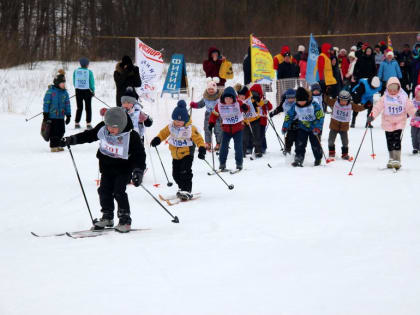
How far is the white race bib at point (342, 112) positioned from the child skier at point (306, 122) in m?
0.65

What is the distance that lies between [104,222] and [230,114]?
185 inches

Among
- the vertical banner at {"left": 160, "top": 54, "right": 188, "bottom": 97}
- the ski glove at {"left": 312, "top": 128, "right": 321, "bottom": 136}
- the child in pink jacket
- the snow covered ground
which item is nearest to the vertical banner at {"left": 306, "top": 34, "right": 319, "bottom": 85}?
the vertical banner at {"left": 160, "top": 54, "right": 188, "bottom": 97}

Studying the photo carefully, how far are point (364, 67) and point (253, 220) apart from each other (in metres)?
12.8

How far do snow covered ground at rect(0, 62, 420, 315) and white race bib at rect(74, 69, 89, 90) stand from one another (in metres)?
4.70

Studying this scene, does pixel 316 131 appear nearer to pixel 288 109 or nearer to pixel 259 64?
pixel 288 109

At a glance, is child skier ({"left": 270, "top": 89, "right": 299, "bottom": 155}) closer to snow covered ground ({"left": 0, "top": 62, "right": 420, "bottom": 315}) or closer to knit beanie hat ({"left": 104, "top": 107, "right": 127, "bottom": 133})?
snow covered ground ({"left": 0, "top": 62, "right": 420, "bottom": 315})

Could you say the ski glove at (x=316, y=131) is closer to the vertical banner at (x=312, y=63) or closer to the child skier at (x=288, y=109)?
the child skier at (x=288, y=109)

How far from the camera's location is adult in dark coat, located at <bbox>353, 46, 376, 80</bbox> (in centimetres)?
1897

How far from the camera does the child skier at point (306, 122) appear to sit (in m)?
11.5

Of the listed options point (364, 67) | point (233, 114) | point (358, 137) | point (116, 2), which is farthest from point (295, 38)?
point (233, 114)

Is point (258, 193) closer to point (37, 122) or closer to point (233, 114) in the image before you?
point (233, 114)

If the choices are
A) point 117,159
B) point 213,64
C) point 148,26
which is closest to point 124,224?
point 117,159

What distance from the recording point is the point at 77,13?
96.2 ft

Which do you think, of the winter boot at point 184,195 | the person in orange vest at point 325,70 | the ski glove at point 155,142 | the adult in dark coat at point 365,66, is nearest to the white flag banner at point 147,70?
the ski glove at point 155,142
